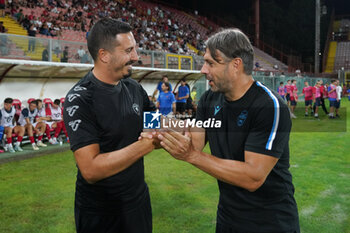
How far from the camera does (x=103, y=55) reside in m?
2.41

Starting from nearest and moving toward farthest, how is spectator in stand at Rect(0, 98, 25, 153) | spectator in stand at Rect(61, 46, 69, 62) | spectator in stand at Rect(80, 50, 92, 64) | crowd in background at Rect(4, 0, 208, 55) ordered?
spectator in stand at Rect(0, 98, 25, 153) → spectator in stand at Rect(61, 46, 69, 62) → spectator in stand at Rect(80, 50, 92, 64) → crowd in background at Rect(4, 0, 208, 55)

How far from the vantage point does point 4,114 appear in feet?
29.7

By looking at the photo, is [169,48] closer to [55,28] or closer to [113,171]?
[55,28]

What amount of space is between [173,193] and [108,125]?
3.73 metres

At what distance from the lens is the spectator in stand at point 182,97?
15133 mm

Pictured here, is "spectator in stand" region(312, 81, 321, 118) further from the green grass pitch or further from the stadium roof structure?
the stadium roof structure

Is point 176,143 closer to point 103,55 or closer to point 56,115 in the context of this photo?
point 103,55

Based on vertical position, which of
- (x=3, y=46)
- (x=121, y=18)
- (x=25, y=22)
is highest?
(x=121, y=18)

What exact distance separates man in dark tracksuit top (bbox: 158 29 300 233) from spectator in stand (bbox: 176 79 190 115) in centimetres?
1288

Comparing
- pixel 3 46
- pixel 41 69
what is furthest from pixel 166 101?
pixel 3 46

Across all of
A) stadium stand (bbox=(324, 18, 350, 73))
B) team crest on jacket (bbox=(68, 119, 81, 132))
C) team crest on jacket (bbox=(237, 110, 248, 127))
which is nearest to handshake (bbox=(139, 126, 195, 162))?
team crest on jacket (bbox=(237, 110, 248, 127))

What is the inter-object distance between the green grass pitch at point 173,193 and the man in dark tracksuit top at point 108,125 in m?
1.99

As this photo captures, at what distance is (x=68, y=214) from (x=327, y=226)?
3740 mm

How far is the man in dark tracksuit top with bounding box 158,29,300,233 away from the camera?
193 cm
